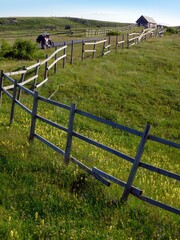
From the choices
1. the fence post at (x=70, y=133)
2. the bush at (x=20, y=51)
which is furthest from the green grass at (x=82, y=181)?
the bush at (x=20, y=51)

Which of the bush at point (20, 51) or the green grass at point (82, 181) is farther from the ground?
the bush at point (20, 51)

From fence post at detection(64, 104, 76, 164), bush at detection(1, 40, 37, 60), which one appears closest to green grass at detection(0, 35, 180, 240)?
fence post at detection(64, 104, 76, 164)

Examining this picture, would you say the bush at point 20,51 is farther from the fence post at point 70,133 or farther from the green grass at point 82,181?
the fence post at point 70,133

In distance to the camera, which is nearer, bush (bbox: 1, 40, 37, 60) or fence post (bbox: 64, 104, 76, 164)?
fence post (bbox: 64, 104, 76, 164)

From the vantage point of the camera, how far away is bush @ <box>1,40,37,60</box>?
75.7 feet

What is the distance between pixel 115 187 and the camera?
265 inches

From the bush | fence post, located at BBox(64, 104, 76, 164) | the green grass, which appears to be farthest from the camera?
the bush

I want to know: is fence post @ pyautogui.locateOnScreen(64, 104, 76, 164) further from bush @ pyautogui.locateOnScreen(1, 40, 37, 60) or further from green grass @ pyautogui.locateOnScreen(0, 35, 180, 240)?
bush @ pyautogui.locateOnScreen(1, 40, 37, 60)

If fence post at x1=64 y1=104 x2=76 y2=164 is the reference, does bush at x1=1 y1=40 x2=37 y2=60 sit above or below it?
above

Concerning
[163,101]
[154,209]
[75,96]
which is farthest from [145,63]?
[154,209]

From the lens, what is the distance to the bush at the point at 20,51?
75.7ft

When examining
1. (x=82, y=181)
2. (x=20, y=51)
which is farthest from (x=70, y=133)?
(x=20, y=51)

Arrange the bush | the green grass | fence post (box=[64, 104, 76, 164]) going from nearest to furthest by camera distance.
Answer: the green grass
fence post (box=[64, 104, 76, 164])
the bush

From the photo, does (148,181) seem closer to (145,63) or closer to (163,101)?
(163,101)
